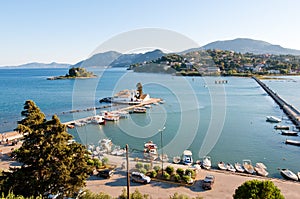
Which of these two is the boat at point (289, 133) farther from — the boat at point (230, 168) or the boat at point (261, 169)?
the boat at point (230, 168)

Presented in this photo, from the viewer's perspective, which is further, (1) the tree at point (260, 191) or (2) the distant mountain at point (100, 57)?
(2) the distant mountain at point (100, 57)

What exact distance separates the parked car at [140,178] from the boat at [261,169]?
5.03m

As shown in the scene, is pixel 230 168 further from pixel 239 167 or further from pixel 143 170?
pixel 143 170

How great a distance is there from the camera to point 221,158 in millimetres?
12727

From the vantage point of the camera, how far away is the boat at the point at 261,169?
10455 millimetres

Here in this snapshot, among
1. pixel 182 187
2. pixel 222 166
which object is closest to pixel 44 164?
pixel 182 187

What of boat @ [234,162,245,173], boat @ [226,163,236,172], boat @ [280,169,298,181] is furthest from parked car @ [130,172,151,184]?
boat @ [280,169,298,181]

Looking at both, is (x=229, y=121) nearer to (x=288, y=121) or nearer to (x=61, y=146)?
(x=288, y=121)

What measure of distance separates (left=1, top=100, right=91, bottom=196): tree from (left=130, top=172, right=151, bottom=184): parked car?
10.0ft

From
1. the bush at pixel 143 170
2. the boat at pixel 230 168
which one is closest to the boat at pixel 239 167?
the boat at pixel 230 168

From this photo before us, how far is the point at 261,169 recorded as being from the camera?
10.8 metres

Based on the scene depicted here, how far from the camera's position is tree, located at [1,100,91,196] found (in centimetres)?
548

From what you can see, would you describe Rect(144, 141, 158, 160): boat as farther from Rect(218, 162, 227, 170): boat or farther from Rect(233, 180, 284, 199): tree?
Rect(233, 180, 284, 199): tree

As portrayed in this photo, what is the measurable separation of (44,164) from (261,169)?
906 centimetres
